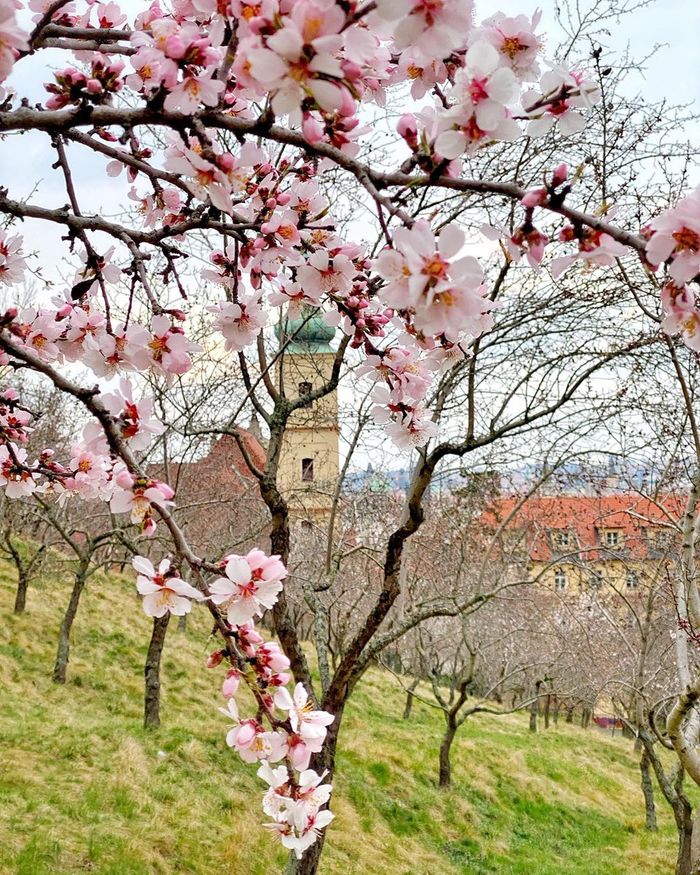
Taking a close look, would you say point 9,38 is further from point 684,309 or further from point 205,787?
point 205,787

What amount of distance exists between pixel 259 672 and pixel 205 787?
680 cm

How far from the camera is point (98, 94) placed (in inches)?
51.5

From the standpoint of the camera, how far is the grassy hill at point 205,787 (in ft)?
18.7

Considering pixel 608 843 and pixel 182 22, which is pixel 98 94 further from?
pixel 608 843

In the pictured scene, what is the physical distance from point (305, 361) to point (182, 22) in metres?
5.52

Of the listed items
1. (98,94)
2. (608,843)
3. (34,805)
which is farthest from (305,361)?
(608,843)

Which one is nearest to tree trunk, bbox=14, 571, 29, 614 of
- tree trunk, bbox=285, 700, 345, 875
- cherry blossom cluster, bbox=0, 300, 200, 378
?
tree trunk, bbox=285, 700, 345, 875

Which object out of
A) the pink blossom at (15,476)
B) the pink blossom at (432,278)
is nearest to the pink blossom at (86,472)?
the pink blossom at (15,476)

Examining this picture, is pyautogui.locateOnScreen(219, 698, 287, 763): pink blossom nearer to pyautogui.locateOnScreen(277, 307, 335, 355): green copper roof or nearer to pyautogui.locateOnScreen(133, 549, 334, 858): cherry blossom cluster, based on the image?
pyautogui.locateOnScreen(133, 549, 334, 858): cherry blossom cluster

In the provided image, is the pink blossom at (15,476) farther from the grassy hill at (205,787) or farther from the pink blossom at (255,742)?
the grassy hill at (205,787)

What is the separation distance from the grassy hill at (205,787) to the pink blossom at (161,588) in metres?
4.43

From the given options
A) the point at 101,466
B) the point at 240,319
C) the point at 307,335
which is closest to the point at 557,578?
the point at 307,335

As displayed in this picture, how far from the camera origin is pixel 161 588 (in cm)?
138

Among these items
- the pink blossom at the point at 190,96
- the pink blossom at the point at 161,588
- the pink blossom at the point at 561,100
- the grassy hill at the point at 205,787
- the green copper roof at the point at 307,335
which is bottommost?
the grassy hill at the point at 205,787
